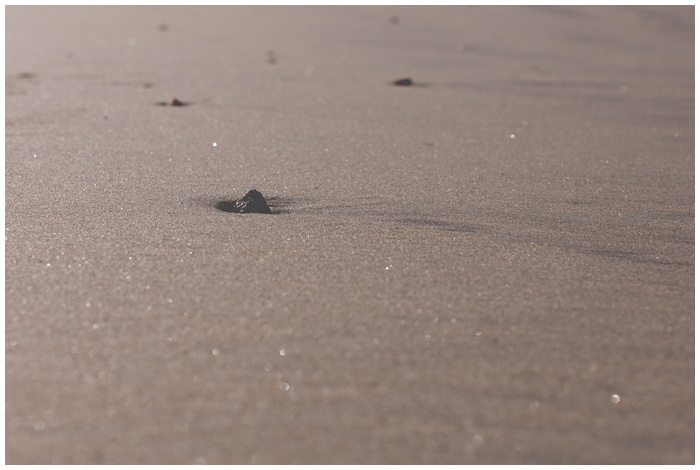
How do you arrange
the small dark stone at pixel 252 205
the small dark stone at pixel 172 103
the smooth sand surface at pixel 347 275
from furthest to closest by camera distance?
1. the small dark stone at pixel 172 103
2. the small dark stone at pixel 252 205
3. the smooth sand surface at pixel 347 275

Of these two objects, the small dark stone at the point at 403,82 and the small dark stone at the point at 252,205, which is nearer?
the small dark stone at the point at 252,205

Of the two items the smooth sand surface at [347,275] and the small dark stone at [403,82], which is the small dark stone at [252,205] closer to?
the smooth sand surface at [347,275]

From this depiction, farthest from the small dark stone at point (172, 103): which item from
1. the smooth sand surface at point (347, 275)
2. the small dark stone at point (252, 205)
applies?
the small dark stone at point (252, 205)

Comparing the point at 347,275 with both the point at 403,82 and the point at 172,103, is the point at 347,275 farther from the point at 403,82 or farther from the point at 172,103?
the point at 403,82

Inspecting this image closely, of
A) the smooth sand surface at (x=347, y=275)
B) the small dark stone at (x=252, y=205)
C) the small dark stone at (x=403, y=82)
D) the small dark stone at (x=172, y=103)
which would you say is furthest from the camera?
the small dark stone at (x=403, y=82)

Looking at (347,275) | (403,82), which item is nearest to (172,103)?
(403,82)

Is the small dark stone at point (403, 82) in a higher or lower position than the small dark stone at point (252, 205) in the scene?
lower

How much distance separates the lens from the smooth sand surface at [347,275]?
1051mm

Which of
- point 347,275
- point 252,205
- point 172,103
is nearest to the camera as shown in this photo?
point 347,275

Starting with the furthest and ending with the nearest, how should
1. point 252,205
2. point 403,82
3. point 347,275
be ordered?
point 403,82, point 252,205, point 347,275

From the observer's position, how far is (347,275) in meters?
1.46

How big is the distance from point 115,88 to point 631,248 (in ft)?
6.57

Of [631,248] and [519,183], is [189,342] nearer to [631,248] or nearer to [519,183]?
[631,248]

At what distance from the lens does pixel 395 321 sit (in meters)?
1.30
